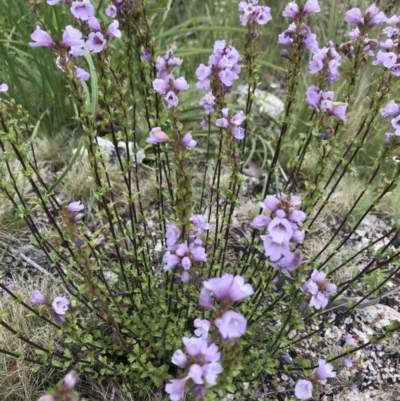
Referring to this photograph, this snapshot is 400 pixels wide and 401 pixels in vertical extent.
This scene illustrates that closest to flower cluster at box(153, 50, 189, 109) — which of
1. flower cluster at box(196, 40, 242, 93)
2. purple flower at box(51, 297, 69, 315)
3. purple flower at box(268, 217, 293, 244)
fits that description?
flower cluster at box(196, 40, 242, 93)

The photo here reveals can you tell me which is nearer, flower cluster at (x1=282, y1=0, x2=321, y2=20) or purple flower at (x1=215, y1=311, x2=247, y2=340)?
purple flower at (x1=215, y1=311, x2=247, y2=340)

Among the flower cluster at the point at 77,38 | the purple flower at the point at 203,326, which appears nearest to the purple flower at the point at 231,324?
the purple flower at the point at 203,326

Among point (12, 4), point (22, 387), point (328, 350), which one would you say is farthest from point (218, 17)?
point (22, 387)

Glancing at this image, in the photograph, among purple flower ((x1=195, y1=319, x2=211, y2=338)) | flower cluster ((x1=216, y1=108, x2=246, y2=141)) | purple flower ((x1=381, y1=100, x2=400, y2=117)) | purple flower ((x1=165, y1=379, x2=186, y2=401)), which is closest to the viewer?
purple flower ((x1=165, y1=379, x2=186, y2=401))

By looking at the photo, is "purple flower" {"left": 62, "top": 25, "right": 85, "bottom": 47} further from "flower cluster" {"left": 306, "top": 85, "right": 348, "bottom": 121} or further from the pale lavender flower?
"flower cluster" {"left": 306, "top": 85, "right": 348, "bottom": 121}

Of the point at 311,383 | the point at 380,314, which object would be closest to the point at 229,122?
the point at 311,383

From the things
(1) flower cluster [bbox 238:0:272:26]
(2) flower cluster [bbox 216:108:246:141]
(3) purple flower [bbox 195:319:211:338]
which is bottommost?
(3) purple flower [bbox 195:319:211:338]

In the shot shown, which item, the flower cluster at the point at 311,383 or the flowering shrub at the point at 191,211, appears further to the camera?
the flower cluster at the point at 311,383

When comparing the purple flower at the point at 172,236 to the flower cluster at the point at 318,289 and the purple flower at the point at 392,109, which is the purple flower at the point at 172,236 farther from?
the purple flower at the point at 392,109
